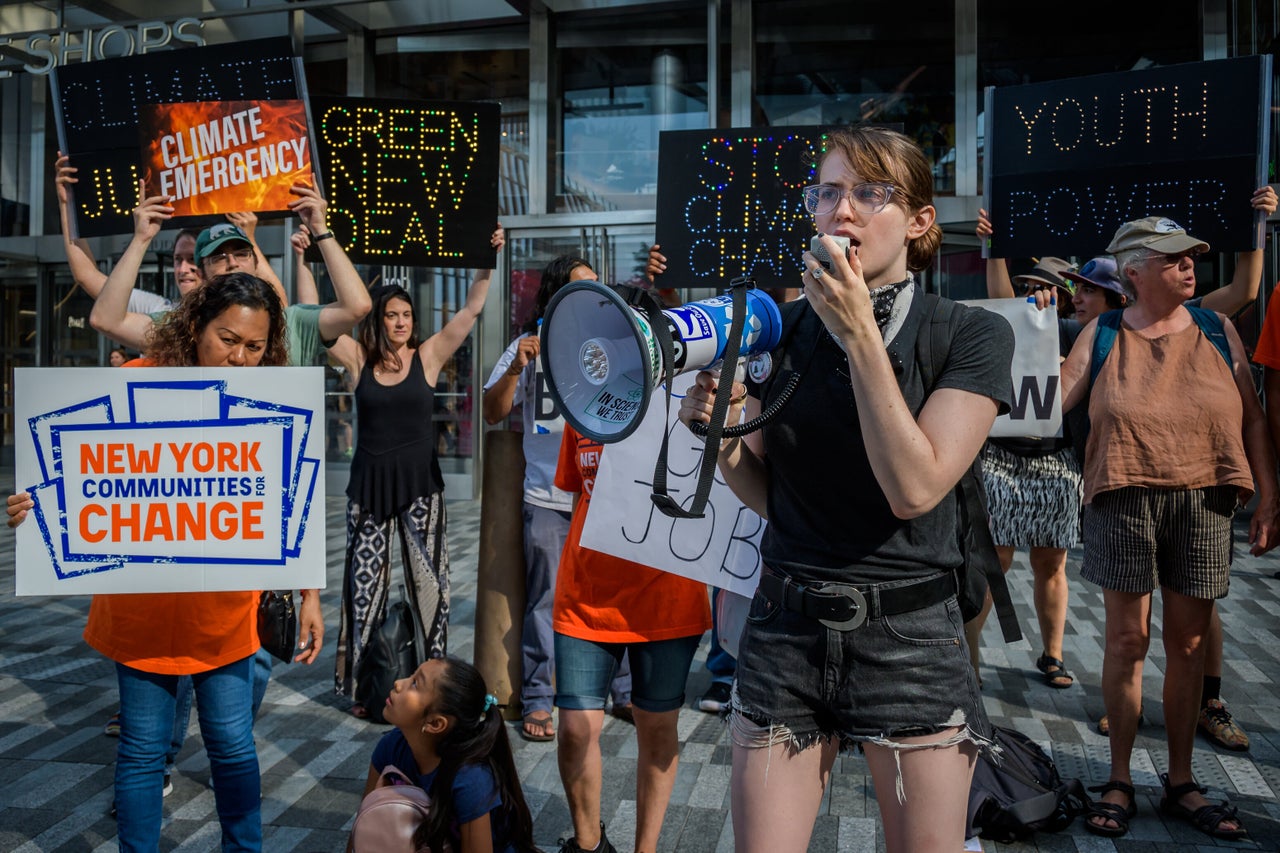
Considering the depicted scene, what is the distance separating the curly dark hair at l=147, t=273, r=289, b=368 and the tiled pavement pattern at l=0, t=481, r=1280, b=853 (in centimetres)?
151

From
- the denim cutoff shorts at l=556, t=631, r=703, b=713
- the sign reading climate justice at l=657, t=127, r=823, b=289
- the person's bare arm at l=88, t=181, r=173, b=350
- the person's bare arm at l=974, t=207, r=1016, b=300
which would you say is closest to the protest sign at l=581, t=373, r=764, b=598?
the denim cutoff shorts at l=556, t=631, r=703, b=713

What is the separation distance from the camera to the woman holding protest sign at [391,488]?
453cm

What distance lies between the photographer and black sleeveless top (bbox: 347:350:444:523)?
4.52m

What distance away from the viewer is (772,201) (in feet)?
13.6

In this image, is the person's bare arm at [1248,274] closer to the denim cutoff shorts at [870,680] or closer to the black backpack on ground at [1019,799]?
the black backpack on ground at [1019,799]

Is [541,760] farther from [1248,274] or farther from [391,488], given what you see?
[1248,274]

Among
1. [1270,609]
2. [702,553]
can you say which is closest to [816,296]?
[702,553]

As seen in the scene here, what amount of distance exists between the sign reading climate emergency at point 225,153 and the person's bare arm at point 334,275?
84mm

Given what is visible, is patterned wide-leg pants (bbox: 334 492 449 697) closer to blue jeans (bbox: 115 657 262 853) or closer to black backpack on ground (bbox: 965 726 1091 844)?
blue jeans (bbox: 115 657 262 853)

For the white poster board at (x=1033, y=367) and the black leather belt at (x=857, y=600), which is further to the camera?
the white poster board at (x=1033, y=367)

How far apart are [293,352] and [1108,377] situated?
2812 millimetres

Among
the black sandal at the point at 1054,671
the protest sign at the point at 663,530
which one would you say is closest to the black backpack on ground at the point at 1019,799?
the protest sign at the point at 663,530

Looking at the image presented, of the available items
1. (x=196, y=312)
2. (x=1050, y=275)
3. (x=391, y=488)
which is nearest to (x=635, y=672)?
(x=196, y=312)

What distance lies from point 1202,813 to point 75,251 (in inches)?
167
